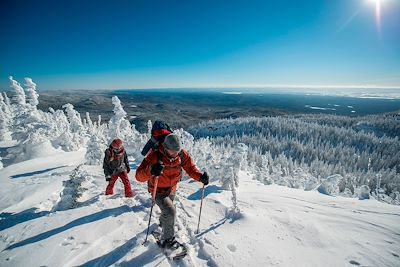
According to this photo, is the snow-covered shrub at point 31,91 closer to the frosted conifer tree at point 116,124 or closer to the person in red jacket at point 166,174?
the frosted conifer tree at point 116,124

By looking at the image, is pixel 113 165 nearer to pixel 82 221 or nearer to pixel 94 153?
pixel 82 221

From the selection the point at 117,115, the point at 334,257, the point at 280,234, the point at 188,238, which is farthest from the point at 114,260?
the point at 117,115

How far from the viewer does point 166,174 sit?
4613 millimetres

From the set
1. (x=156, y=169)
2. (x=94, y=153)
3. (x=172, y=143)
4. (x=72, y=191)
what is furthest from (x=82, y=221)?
(x=94, y=153)

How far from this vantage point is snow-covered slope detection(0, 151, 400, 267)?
14.0 feet

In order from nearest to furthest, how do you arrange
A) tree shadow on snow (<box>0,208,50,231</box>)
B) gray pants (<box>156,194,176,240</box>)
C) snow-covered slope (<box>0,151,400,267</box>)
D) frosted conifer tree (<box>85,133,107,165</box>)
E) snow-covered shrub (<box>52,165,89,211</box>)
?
snow-covered slope (<box>0,151,400,267</box>) < gray pants (<box>156,194,176,240</box>) < tree shadow on snow (<box>0,208,50,231</box>) < snow-covered shrub (<box>52,165,89,211</box>) < frosted conifer tree (<box>85,133,107,165</box>)

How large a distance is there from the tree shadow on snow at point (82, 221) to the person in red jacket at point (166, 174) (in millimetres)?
1718

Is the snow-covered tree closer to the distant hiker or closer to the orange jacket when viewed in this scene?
the distant hiker

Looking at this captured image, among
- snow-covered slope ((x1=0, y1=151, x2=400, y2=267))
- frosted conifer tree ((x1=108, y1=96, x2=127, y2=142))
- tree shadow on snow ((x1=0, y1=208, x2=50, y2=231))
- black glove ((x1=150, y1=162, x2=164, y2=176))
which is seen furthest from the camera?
frosted conifer tree ((x1=108, y1=96, x2=127, y2=142))

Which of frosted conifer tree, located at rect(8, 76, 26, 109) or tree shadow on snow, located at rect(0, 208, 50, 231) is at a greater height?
frosted conifer tree, located at rect(8, 76, 26, 109)

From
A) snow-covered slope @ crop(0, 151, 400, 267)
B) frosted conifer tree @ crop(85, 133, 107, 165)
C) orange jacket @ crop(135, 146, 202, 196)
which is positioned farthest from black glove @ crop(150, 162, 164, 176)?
frosted conifer tree @ crop(85, 133, 107, 165)

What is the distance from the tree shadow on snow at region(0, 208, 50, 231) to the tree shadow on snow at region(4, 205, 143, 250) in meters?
1.07

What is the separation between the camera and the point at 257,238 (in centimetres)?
513

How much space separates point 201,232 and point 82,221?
2.71 meters
